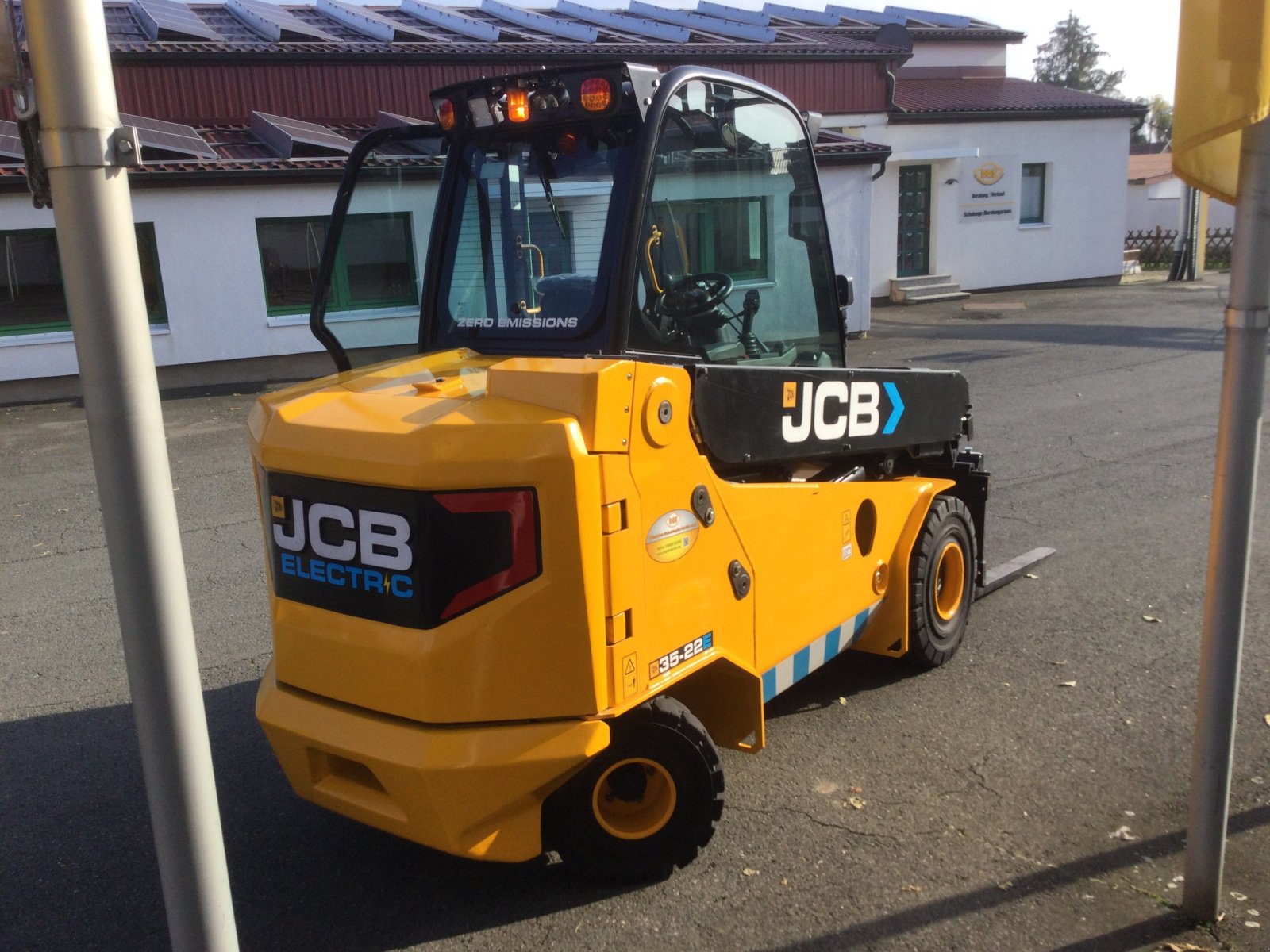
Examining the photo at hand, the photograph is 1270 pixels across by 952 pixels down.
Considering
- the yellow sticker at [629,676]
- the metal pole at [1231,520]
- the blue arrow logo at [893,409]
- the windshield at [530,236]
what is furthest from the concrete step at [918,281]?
the yellow sticker at [629,676]

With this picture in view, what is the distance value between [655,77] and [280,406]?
1.63m

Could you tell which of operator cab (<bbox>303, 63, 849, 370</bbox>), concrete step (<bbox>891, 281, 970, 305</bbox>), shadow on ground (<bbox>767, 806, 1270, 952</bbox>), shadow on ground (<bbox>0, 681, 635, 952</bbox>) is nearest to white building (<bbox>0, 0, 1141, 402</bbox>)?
concrete step (<bbox>891, 281, 970, 305</bbox>)

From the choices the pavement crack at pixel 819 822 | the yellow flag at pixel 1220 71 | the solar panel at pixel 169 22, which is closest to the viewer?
the yellow flag at pixel 1220 71

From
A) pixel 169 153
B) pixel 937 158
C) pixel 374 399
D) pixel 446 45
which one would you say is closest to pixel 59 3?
pixel 374 399

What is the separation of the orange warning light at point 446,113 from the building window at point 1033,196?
23779mm

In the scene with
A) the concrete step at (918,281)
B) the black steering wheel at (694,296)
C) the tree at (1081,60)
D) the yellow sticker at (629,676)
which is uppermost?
the tree at (1081,60)

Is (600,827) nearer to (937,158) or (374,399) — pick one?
(374,399)

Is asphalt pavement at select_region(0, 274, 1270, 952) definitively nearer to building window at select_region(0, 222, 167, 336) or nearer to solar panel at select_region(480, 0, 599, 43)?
building window at select_region(0, 222, 167, 336)

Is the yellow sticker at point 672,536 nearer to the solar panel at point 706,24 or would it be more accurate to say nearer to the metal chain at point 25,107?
the metal chain at point 25,107

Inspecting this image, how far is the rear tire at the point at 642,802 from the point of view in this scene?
140 inches

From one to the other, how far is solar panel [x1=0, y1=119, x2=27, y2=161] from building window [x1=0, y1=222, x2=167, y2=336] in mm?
985

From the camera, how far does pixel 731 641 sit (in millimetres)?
3857

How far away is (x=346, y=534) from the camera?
3400 millimetres

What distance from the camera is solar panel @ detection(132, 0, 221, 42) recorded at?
1814cm
